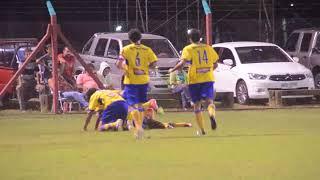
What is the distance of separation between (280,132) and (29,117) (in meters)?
6.66

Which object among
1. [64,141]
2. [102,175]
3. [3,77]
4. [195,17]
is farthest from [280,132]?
[195,17]

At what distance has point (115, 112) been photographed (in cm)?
1345

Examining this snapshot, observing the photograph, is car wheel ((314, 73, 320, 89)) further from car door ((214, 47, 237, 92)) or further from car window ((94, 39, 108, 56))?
car window ((94, 39, 108, 56))

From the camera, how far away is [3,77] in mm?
18625

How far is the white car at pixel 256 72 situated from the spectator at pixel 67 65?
4.68 m

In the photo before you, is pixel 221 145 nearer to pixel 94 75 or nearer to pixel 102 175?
pixel 102 175

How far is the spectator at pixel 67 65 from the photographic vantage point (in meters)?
18.4

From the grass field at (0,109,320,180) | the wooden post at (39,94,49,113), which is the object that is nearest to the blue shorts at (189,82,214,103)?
the grass field at (0,109,320,180)

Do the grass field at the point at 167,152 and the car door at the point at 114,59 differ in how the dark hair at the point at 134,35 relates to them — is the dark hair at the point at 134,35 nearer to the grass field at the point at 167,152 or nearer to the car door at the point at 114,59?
the grass field at the point at 167,152

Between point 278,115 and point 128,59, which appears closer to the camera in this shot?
point 128,59

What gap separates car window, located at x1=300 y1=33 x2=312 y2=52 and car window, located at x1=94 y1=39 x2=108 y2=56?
6580mm

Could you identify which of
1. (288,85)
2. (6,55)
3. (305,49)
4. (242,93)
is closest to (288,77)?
(288,85)

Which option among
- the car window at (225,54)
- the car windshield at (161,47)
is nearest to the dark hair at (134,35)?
the car windshield at (161,47)

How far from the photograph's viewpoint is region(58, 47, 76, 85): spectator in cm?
1842
